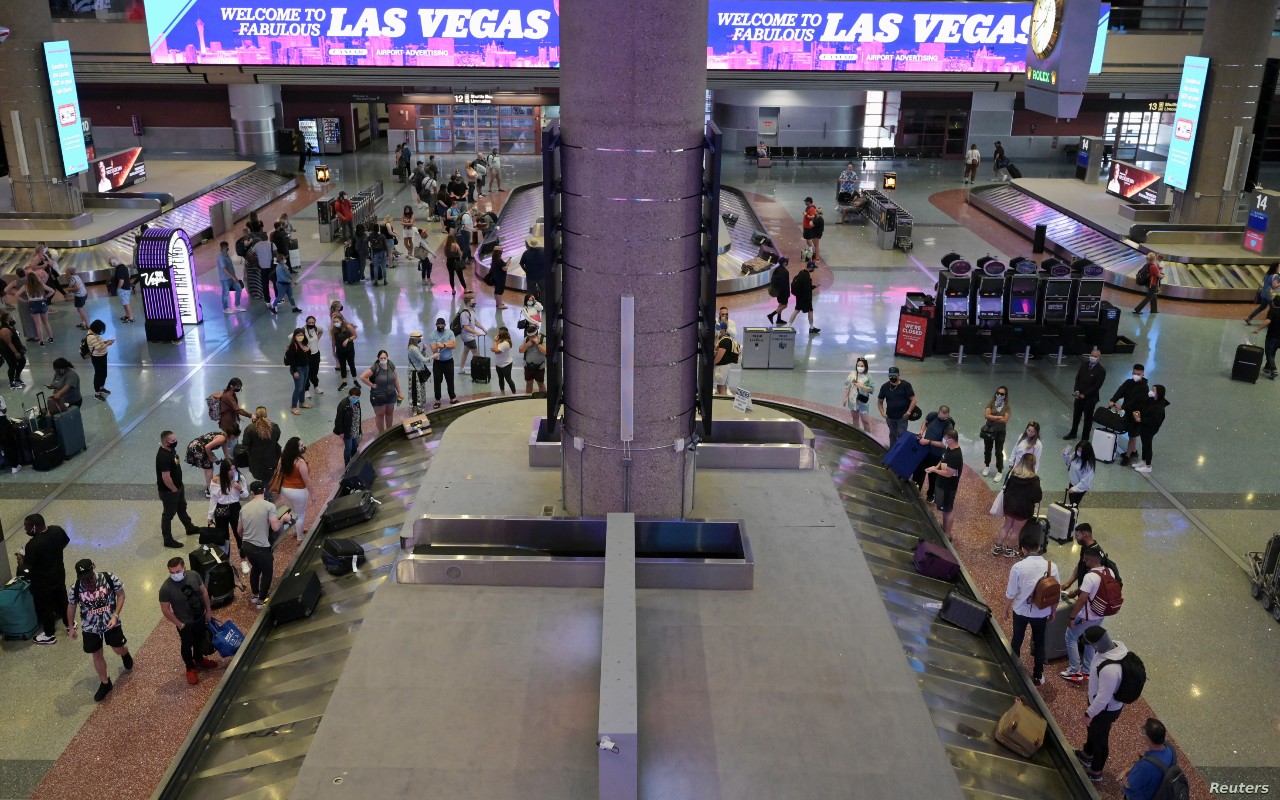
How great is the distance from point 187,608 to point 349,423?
3.95 meters

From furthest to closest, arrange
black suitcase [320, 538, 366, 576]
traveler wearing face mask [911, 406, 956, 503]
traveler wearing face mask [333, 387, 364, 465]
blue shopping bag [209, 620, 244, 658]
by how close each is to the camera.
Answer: traveler wearing face mask [333, 387, 364, 465] < traveler wearing face mask [911, 406, 956, 503] < black suitcase [320, 538, 366, 576] < blue shopping bag [209, 620, 244, 658]

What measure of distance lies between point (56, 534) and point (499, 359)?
6.56 meters

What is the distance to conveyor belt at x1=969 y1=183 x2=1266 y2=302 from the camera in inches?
832

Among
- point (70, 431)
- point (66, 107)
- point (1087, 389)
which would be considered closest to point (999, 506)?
point (1087, 389)

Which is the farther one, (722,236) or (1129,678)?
(722,236)

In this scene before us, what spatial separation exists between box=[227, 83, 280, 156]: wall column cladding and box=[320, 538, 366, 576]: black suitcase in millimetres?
30322

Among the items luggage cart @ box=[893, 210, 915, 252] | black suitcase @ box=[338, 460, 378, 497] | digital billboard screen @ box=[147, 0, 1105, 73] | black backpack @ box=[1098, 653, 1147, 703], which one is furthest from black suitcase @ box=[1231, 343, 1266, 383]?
digital billboard screen @ box=[147, 0, 1105, 73]

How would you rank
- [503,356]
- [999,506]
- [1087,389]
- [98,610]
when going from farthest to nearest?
[503,356]
[1087,389]
[999,506]
[98,610]

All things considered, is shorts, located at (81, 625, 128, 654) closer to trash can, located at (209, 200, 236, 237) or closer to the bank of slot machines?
the bank of slot machines

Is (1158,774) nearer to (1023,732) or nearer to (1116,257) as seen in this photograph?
(1023,732)

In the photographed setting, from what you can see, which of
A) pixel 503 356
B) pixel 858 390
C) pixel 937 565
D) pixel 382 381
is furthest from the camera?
pixel 503 356

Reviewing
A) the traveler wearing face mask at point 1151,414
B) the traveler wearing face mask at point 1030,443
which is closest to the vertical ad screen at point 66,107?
the traveler wearing face mask at point 1030,443

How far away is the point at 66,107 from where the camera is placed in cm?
2264

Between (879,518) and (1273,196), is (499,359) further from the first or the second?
(1273,196)
